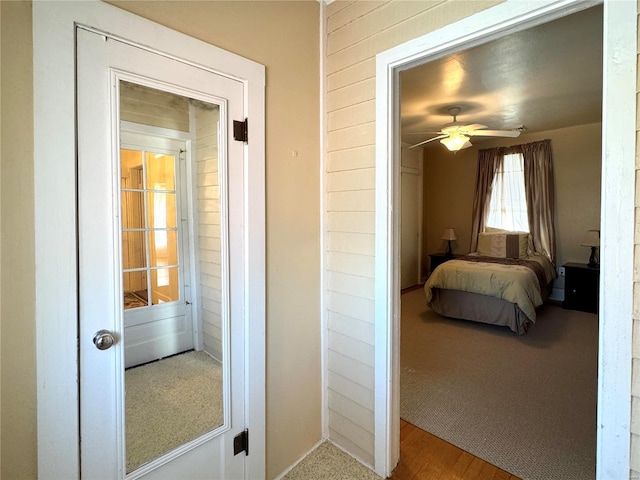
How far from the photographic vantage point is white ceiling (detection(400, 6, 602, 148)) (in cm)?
240

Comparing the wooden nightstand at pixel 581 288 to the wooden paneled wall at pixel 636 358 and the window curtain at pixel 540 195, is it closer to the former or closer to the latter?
the window curtain at pixel 540 195

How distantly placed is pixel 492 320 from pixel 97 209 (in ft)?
13.4

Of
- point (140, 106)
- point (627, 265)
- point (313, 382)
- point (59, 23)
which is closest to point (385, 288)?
point (313, 382)

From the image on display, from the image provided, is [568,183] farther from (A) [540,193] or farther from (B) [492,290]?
(B) [492,290]

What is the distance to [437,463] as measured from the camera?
184 cm

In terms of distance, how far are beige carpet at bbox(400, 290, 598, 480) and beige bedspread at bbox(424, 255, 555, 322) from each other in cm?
44

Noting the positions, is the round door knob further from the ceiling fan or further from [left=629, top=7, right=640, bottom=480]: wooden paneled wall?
the ceiling fan

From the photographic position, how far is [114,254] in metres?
1.19

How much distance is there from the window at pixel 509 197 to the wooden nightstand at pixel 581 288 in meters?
0.99

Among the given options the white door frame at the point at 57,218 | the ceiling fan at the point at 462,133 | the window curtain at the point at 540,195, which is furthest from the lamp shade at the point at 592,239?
the white door frame at the point at 57,218

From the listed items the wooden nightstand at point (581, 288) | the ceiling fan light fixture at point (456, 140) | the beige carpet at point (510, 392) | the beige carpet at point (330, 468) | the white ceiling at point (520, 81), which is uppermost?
the white ceiling at point (520, 81)

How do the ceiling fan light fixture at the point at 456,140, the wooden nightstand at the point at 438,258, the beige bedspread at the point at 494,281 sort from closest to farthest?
the beige bedspread at the point at 494,281 < the ceiling fan light fixture at the point at 456,140 < the wooden nightstand at the point at 438,258

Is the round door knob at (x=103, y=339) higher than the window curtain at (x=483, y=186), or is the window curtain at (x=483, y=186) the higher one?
the window curtain at (x=483, y=186)

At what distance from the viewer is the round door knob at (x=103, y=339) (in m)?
1.15
